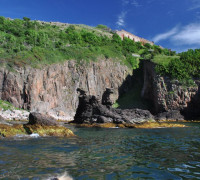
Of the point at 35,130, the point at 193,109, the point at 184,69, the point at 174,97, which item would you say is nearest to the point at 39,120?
the point at 35,130

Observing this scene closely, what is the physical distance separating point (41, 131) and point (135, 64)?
195ft

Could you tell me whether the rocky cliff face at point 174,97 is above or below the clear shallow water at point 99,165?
above

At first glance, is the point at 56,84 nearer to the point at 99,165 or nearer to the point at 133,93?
the point at 133,93

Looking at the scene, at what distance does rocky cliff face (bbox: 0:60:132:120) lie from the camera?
42938mm

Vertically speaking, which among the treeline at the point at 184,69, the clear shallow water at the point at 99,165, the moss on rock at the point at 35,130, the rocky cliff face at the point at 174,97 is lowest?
the clear shallow water at the point at 99,165

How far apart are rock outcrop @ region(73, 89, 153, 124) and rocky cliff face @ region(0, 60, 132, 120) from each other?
13.8 meters

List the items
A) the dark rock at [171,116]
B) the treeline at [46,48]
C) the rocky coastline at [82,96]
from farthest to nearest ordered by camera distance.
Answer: the treeline at [46,48] → the dark rock at [171,116] → the rocky coastline at [82,96]

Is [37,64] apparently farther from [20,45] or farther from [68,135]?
[68,135]

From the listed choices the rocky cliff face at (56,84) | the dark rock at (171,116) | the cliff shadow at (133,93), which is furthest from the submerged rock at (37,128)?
the cliff shadow at (133,93)

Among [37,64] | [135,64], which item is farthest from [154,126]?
[135,64]

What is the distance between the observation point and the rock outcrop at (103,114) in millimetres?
30972

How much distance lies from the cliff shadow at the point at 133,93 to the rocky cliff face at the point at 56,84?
2.34m

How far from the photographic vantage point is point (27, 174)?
6277 millimetres

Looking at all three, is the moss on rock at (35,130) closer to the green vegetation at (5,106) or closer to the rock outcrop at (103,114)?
the rock outcrop at (103,114)
